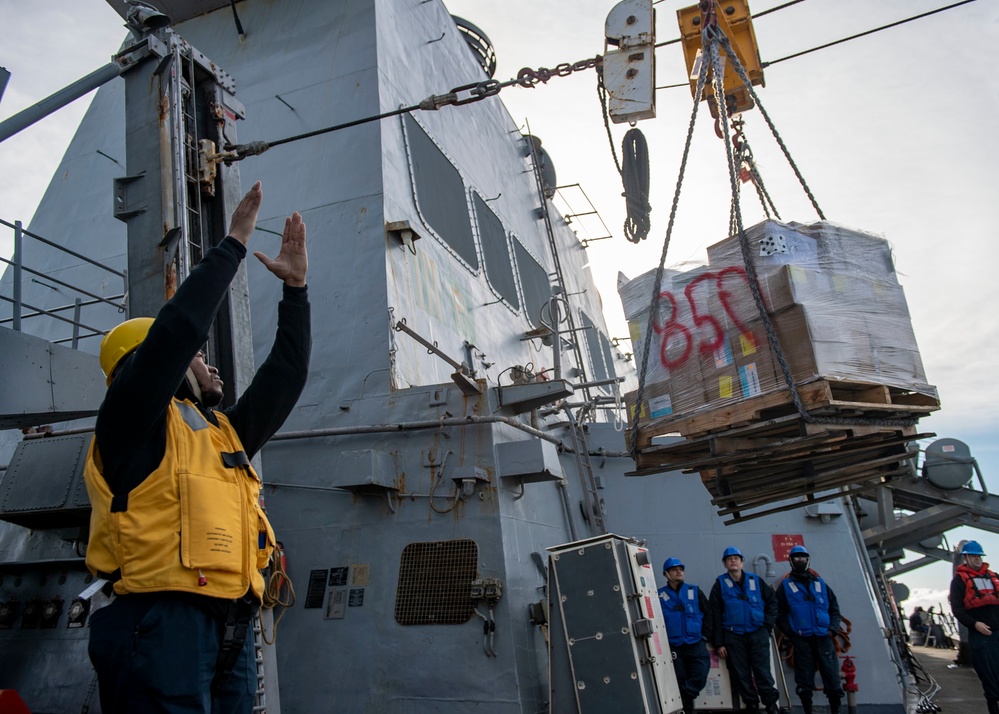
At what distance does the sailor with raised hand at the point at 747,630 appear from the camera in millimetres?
6996

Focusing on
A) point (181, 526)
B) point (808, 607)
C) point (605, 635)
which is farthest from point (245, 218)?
point (808, 607)

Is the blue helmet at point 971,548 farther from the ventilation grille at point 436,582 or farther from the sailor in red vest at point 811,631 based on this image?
the ventilation grille at point 436,582

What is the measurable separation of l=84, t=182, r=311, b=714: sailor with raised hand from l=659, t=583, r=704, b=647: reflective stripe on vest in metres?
5.40

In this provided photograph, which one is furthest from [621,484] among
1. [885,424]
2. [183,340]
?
[183,340]

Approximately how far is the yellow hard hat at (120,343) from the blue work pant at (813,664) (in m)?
6.53

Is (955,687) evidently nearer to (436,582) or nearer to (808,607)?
(808,607)

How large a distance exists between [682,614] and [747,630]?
1.95 ft

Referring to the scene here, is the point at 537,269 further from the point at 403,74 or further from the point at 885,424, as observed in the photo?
the point at 885,424

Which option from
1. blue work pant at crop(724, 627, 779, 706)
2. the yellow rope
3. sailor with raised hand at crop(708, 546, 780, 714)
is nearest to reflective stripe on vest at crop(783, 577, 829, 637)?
sailor with raised hand at crop(708, 546, 780, 714)

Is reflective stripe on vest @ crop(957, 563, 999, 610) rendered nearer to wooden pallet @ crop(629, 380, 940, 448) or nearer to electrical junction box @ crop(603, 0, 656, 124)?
wooden pallet @ crop(629, 380, 940, 448)

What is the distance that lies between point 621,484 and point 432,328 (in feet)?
8.54

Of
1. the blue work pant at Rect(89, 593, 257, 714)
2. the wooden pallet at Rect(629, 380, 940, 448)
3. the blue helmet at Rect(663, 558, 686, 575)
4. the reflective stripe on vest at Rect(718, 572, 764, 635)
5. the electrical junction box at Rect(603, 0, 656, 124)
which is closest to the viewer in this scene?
the blue work pant at Rect(89, 593, 257, 714)

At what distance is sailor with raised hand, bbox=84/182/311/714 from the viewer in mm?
1951

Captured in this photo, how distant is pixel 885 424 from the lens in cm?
438
